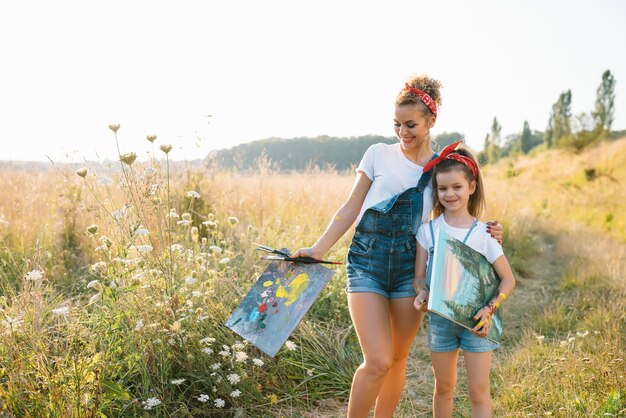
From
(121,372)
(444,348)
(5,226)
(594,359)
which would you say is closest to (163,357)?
(121,372)

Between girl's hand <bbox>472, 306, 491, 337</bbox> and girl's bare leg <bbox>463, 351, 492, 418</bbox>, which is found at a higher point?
girl's hand <bbox>472, 306, 491, 337</bbox>

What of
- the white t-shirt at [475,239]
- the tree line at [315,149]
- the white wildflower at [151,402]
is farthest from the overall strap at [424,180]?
the tree line at [315,149]

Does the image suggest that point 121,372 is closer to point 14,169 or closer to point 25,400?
point 25,400

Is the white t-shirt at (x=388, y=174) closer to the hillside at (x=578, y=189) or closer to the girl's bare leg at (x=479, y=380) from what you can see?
the girl's bare leg at (x=479, y=380)

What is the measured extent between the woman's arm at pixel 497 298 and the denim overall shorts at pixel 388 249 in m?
0.34

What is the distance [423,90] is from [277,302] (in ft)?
4.59

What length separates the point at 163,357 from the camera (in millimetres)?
3002

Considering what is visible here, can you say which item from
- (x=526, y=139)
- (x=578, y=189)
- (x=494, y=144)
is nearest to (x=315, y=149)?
(x=578, y=189)

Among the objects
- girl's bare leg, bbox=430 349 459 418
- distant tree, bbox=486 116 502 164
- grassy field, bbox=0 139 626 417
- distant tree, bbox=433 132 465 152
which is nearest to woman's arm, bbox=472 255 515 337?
girl's bare leg, bbox=430 349 459 418

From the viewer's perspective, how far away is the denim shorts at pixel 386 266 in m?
2.64

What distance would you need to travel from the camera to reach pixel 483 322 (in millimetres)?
2504

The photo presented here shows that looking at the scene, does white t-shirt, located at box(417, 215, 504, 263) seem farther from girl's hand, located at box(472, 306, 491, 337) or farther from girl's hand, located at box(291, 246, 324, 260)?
girl's hand, located at box(291, 246, 324, 260)

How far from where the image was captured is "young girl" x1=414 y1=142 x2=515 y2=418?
8.39ft

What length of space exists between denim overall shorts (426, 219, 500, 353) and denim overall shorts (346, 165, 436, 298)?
0.11 m
